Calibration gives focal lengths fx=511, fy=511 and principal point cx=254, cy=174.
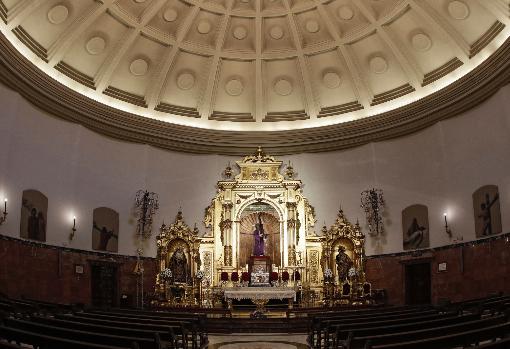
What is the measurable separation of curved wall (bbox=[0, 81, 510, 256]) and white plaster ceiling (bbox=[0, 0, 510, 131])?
2.27m

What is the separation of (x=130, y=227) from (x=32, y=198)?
526 cm

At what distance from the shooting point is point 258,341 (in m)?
13.5

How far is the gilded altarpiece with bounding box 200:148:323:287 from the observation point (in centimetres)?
2447

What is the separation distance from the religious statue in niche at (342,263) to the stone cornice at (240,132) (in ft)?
17.3

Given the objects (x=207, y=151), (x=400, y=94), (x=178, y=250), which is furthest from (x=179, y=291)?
(x=400, y=94)

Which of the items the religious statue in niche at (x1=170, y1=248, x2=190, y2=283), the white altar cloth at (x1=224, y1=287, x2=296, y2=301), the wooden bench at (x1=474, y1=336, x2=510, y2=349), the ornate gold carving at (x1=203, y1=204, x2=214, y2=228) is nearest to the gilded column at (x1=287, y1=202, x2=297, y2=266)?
the ornate gold carving at (x1=203, y1=204, x2=214, y2=228)

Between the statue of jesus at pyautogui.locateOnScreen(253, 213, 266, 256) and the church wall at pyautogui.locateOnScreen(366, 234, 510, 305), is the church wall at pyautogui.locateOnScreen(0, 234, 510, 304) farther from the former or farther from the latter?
the statue of jesus at pyautogui.locateOnScreen(253, 213, 266, 256)

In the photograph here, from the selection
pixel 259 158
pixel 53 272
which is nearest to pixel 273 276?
pixel 259 158

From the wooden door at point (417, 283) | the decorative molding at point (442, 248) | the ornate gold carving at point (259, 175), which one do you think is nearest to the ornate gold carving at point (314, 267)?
the decorative molding at point (442, 248)

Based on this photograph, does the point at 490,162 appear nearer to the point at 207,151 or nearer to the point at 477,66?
the point at 477,66

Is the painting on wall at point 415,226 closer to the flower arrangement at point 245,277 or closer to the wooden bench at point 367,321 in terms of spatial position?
the flower arrangement at point 245,277

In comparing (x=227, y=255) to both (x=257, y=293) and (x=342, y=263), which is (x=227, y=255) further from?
(x=342, y=263)

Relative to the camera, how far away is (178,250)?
24219 millimetres

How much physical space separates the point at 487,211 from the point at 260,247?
992 cm
